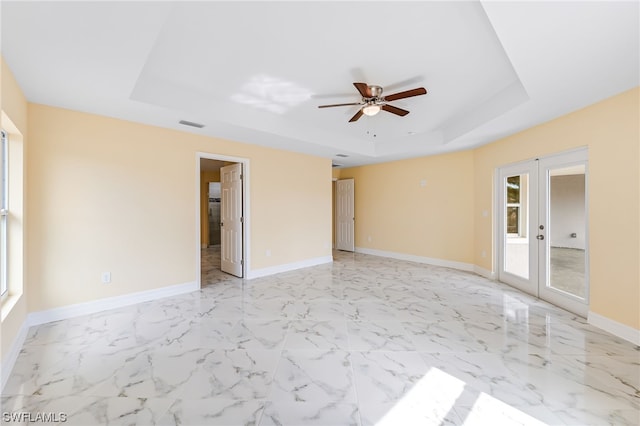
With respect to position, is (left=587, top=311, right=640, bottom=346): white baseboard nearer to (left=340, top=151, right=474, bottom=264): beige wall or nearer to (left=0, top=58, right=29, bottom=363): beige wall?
(left=340, top=151, right=474, bottom=264): beige wall

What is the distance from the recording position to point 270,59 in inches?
100

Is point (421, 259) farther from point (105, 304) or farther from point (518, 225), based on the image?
point (105, 304)

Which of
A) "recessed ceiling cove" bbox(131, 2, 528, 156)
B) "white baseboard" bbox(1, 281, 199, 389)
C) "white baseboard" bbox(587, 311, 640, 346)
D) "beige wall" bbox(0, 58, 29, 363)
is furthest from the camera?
"white baseboard" bbox(587, 311, 640, 346)

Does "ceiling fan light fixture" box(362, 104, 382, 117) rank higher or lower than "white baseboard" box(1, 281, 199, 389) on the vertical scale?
higher

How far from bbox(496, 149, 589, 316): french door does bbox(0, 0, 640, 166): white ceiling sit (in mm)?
784

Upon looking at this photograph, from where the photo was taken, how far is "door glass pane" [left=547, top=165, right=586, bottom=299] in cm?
329

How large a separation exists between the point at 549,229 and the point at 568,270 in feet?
1.86

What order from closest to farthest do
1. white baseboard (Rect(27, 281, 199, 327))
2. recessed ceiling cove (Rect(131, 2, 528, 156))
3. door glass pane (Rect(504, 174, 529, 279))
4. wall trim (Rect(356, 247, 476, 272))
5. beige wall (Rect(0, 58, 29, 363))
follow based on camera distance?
1. recessed ceiling cove (Rect(131, 2, 528, 156))
2. beige wall (Rect(0, 58, 29, 363))
3. white baseboard (Rect(27, 281, 199, 327))
4. door glass pane (Rect(504, 174, 529, 279))
5. wall trim (Rect(356, 247, 476, 272))

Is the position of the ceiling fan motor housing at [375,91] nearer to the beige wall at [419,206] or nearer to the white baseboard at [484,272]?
the beige wall at [419,206]

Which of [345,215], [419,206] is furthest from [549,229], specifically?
[345,215]

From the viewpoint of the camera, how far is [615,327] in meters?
2.75

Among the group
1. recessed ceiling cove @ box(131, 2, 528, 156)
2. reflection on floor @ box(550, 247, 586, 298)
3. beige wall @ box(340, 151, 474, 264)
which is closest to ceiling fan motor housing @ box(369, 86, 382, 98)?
recessed ceiling cove @ box(131, 2, 528, 156)

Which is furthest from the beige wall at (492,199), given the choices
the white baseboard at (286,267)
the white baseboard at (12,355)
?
the white baseboard at (12,355)

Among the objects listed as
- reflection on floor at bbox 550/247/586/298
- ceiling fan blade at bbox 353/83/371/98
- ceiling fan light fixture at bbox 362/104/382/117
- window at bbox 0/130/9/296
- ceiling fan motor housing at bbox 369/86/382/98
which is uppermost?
ceiling fan motor housing at bbox 369/86/382/98
